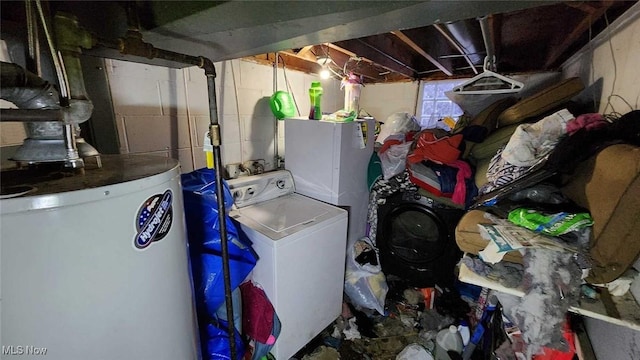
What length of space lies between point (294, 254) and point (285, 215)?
1.05 feet

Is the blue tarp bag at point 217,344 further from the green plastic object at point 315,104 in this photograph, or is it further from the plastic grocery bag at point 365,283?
the green plastic object at point 315,104

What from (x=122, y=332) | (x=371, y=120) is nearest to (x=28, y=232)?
(x=122, y=332)

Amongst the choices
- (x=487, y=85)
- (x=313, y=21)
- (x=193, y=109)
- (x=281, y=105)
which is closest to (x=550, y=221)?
(x=313, y=21)

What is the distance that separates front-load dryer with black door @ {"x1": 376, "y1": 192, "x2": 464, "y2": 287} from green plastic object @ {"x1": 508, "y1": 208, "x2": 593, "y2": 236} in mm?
940

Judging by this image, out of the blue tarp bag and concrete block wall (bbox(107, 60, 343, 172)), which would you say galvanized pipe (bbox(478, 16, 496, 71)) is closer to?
concrete block wall (bbox(107, 60, 343, 172))

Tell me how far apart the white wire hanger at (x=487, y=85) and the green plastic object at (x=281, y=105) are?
128 centimetres

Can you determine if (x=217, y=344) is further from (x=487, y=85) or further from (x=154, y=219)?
(x=487, y=85)

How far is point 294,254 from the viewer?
1.45 m

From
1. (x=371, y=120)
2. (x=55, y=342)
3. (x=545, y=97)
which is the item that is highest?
(x=545, y=97)

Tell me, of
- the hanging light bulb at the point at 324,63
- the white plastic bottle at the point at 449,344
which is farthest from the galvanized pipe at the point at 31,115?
the white plastic bottle at the point at 449,344

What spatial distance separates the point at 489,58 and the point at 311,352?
235cm

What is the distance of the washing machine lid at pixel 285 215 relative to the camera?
1485 mm

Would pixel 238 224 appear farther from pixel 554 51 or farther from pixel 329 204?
pixel 554 51

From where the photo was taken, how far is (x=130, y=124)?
4.67 ft
